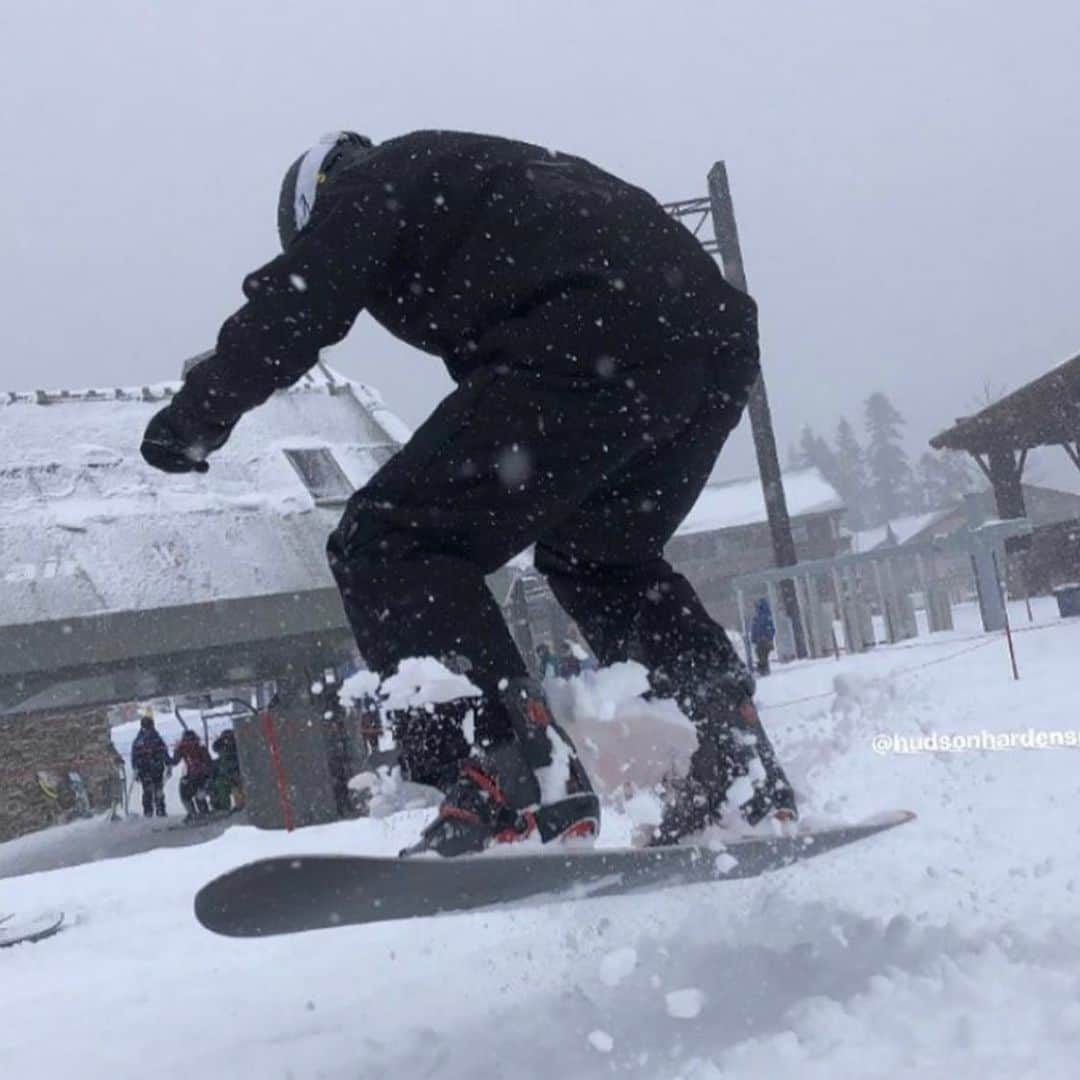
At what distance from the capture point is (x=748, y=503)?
55.6 m

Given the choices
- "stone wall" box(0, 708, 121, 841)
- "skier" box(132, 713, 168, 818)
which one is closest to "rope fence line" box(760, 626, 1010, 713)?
Result: "skier" box(132, 713, 168, 818)

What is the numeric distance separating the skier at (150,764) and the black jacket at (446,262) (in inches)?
724

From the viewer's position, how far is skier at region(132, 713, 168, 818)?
1969 cm

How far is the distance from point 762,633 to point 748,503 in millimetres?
38583

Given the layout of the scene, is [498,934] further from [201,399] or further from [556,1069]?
[201,399]

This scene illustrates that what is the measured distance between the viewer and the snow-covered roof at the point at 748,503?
54.0 m

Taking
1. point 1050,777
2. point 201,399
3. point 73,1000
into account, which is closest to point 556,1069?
point 201,399

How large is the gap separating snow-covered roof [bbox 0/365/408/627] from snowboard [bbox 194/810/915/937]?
1448 cm

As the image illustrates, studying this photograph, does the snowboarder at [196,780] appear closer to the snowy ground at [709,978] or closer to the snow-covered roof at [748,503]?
the snowy ground at [709,978]

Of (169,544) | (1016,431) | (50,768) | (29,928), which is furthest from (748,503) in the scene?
(29,928)

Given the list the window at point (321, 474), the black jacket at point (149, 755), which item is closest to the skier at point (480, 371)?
the window at point (321, 474)

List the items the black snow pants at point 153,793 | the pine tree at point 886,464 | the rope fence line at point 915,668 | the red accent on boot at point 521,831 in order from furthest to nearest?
1. the pine tree at point 886,464
2. the black snow pants at point 153,793
3. the rope fence line at point 915,668
4. the red accent on boot at point 521,831

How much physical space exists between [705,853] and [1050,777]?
1.57 meters

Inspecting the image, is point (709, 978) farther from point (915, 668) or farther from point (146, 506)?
point (146, 506)
